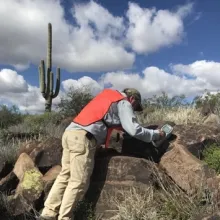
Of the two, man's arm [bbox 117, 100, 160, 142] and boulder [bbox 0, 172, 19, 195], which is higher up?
man's arm [bbox 117, 100, 160, 142]

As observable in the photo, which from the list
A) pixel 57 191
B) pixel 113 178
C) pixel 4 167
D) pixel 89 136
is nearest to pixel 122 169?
pixel 113 178

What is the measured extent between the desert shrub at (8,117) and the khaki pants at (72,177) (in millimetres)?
11602

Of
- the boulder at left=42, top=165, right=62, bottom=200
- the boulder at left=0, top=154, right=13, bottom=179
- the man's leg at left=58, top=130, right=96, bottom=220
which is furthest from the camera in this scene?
the boulder at left=0, top=154, right=13, bottom=179

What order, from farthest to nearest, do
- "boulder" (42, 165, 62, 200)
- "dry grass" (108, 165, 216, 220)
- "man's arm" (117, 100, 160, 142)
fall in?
1. "boulder" (42, 165, 62, 200)
2. "man's arm" (117, 100, 160, 142)
3. "dry grass" (108, 165, 216, 220)

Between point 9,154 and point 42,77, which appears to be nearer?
point 9,154

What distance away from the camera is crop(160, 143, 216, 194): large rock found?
601 cm

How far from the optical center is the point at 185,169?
20.6 feet

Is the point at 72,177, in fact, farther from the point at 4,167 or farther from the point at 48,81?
the point at 48,81

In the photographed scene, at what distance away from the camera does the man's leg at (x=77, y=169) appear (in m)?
5.96

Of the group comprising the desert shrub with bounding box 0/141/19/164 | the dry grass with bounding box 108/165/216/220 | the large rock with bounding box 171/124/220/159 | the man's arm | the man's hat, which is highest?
the man's hat

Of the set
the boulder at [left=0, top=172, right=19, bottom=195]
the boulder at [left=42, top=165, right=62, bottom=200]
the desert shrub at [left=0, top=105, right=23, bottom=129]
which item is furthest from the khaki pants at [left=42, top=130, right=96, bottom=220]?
the desert shrub at [left=0, top=105, right=23, bottom=129]

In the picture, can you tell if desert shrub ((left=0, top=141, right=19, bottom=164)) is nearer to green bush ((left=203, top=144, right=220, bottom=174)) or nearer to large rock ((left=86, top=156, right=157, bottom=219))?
large rock ((left=86, top=156, right=157, bottom=219))

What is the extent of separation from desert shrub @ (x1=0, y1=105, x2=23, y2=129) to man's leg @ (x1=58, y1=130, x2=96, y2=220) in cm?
1175

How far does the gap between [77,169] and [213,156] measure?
7.54 feet
